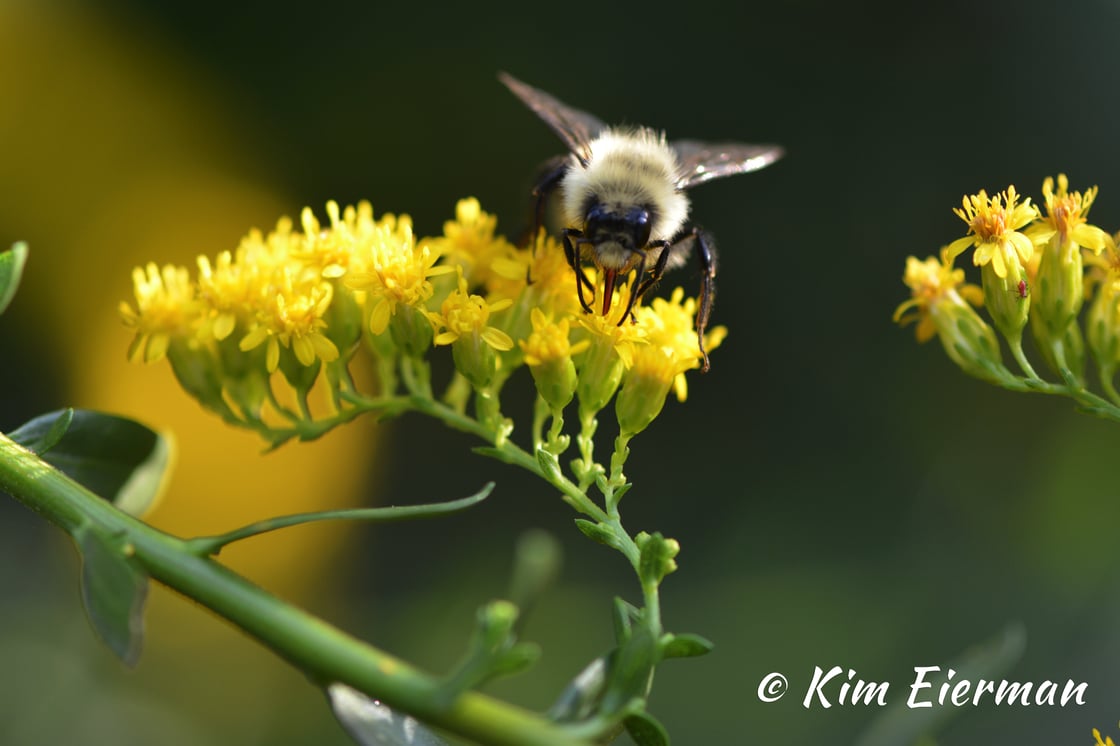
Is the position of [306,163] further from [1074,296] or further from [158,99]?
[1074,296]

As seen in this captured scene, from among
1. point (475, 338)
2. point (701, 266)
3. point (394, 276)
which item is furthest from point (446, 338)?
point (701, 266)

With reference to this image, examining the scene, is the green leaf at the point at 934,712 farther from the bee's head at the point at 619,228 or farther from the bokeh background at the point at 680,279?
the bokeh background at the point at 680,279

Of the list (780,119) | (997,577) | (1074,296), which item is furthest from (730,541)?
(1074,296)

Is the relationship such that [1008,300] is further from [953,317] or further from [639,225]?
[639,225]

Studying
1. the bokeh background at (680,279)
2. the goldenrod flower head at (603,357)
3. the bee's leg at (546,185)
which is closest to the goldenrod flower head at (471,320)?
the goldenrod flower head at (603,357)

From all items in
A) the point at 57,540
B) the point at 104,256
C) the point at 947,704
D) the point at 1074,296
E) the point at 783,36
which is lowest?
the point at 57,540

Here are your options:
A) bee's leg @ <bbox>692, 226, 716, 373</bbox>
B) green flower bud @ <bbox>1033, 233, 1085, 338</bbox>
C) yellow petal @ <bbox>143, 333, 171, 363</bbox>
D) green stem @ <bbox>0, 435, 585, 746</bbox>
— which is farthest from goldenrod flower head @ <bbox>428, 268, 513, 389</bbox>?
green flower bud @ <bbox>1033, 233, 1085, 338</bbox>
